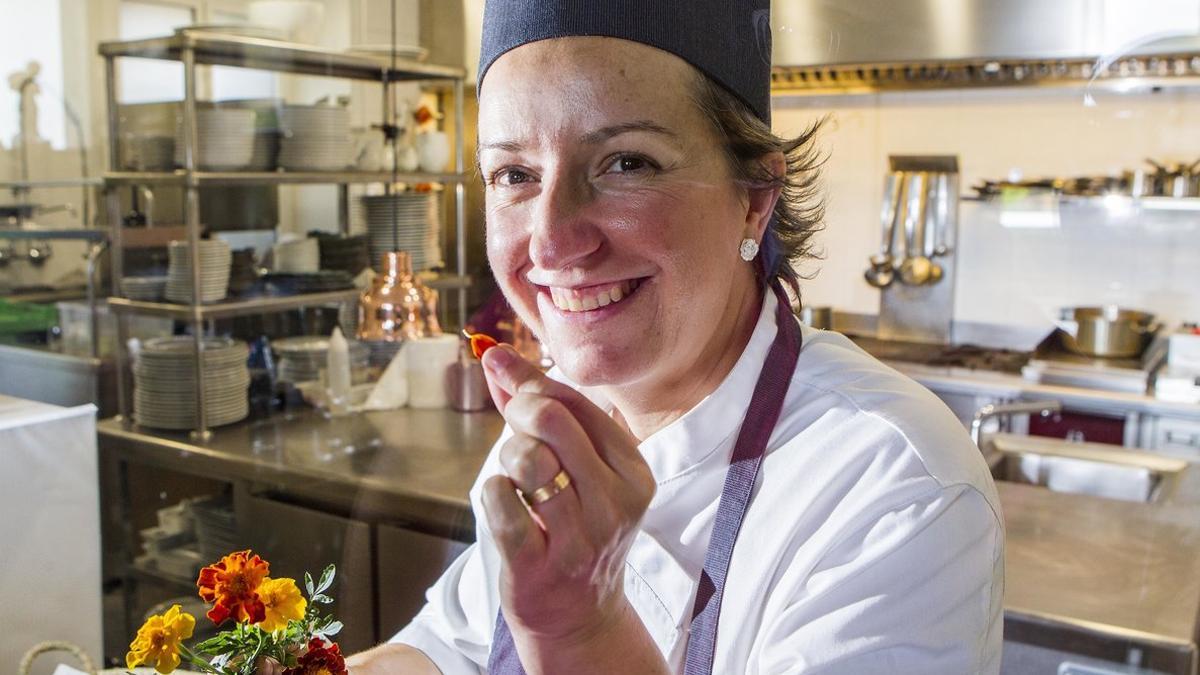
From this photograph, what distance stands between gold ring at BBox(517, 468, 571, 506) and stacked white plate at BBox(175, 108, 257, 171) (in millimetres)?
1380

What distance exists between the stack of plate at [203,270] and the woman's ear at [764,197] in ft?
3.84

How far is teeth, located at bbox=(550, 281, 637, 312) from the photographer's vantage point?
678 millimetres

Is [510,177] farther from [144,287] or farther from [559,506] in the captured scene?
[144,287]

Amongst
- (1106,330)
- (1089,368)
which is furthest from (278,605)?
(1106,330)

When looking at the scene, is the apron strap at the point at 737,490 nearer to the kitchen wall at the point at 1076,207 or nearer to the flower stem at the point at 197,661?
the flower stem at the point at 197,661

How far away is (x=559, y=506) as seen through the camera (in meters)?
0.52

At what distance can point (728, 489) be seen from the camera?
0.78 meters

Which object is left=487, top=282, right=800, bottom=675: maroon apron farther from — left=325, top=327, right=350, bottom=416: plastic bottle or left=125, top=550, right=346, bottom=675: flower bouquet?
left=325, top=327, right=350, bottom=416: plastic bottle

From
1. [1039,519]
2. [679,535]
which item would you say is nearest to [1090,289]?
[1039,519]

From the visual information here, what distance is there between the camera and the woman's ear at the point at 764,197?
31.0 inches

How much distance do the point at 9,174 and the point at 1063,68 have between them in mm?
1324

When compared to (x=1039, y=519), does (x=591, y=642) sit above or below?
above

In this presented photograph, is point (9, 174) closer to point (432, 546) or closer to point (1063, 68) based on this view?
point (432, 546)

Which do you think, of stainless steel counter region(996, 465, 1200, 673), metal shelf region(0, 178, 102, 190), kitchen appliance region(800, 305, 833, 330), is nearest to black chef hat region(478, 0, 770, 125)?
kitchen appliance region(800, 305, 833, 330)
